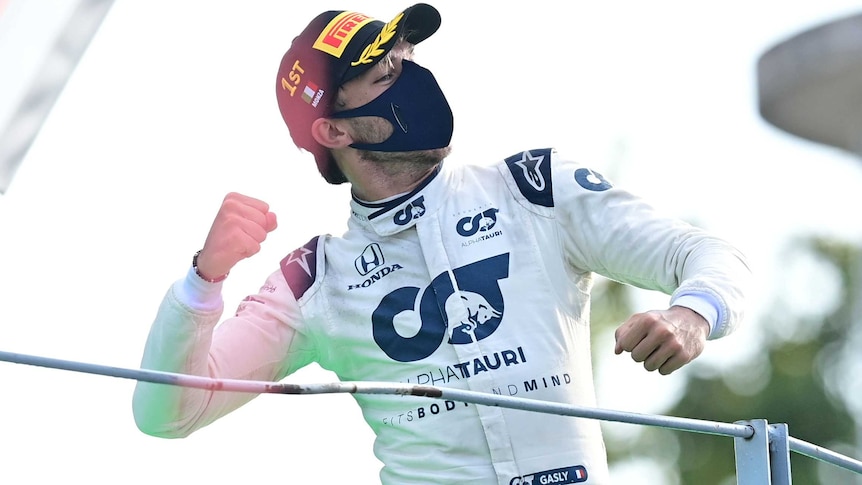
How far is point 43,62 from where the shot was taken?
2.86 m

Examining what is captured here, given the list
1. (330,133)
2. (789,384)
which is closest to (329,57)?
(330,133)

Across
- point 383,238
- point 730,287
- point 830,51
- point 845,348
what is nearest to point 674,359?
point 730,287

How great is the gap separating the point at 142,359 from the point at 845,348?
14734mm

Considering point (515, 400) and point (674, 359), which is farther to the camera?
point (674, 359)

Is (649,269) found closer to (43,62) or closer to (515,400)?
(515,400)

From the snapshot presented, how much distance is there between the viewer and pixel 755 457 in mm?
2709

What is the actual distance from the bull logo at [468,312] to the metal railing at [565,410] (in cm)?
72

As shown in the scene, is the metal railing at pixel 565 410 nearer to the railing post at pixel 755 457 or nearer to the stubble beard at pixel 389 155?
the railing post at pixel 755 457

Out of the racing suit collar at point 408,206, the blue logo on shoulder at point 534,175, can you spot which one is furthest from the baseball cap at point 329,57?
the blue logo on shoulder at point 534,175

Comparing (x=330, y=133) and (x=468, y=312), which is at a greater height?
(x=330, y=133)

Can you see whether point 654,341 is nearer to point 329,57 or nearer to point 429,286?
point 429,286

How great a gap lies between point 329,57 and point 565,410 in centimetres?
149

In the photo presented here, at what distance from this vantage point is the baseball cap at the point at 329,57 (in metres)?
3.69

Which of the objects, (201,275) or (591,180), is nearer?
(201,275)
